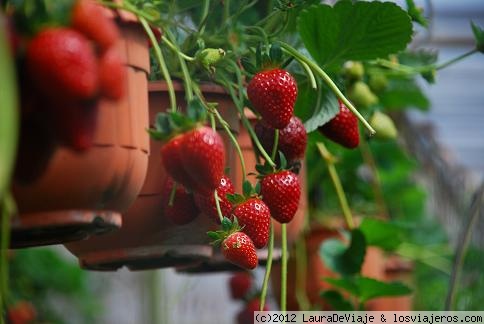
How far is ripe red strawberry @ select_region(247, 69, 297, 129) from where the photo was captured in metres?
0.93

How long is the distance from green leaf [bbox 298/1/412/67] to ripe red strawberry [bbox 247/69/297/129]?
163 mm

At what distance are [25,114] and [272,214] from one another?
0.35 meters

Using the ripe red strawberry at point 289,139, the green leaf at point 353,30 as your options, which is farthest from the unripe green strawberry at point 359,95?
the ripe red strawberry at point 289,139

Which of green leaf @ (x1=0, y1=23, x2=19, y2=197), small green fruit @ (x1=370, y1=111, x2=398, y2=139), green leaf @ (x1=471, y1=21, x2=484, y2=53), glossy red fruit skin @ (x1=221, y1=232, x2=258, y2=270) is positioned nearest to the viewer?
green leaf @ (x1=0, y1=23, x2=19, y2=197)

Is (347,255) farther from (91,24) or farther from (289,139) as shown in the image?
(91,24)

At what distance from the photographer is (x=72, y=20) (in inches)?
26.5

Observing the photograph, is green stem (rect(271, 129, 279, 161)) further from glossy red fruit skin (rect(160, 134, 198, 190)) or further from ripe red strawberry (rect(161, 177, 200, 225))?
glossy red fruit skin (rect(160, 134, 198, 190))

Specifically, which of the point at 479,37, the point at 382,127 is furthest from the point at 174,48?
the point at 382,127

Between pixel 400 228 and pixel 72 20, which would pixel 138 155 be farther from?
pixel 400 228

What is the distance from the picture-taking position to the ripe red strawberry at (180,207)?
3.26ft

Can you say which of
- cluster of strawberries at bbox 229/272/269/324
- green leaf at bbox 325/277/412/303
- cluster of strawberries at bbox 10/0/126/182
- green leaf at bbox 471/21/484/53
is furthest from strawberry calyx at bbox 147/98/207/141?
cluster of strawberries at bbox 229/272/269/324

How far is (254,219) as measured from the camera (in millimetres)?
924

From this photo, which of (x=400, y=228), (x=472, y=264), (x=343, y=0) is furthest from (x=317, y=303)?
(x=343, y=0)

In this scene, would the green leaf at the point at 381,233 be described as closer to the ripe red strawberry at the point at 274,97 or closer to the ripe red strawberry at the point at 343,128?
the ripe red strawberry at the point at 343,128
